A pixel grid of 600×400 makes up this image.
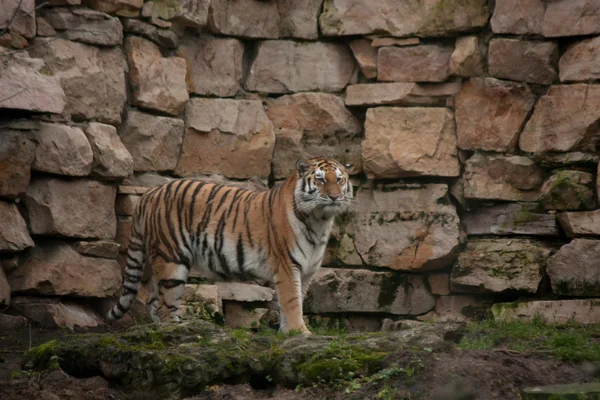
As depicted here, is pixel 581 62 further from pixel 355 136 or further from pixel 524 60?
pixel 355 136

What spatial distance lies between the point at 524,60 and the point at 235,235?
313cm

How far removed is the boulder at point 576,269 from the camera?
8.66 m

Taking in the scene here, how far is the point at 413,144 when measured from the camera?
9.49 metres

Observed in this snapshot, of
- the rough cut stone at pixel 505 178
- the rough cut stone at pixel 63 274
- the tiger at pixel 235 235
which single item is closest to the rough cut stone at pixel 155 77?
the tiger at pixel 235 235

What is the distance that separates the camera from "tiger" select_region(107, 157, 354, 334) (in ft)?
27.4

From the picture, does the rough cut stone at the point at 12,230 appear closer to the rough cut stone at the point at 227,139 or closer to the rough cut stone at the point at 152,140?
the rough cut stone at the point at 152,140

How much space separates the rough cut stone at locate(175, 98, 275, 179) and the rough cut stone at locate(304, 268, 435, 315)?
1285mm

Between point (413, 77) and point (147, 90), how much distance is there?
2566 mm

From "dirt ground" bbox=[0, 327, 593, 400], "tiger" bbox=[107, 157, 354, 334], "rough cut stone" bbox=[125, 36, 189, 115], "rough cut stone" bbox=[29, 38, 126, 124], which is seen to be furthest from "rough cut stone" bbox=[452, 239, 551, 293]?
"rough cut stone" bbox=[29, 38, 126, 124]

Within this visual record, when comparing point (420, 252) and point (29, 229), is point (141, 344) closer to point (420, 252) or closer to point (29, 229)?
point (29, 229)

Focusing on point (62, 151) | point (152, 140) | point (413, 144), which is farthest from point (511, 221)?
point (62, 151)

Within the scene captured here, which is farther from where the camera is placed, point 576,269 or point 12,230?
point 576,269

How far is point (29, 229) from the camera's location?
315 inches

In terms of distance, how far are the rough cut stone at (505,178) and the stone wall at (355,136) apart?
14 mm
